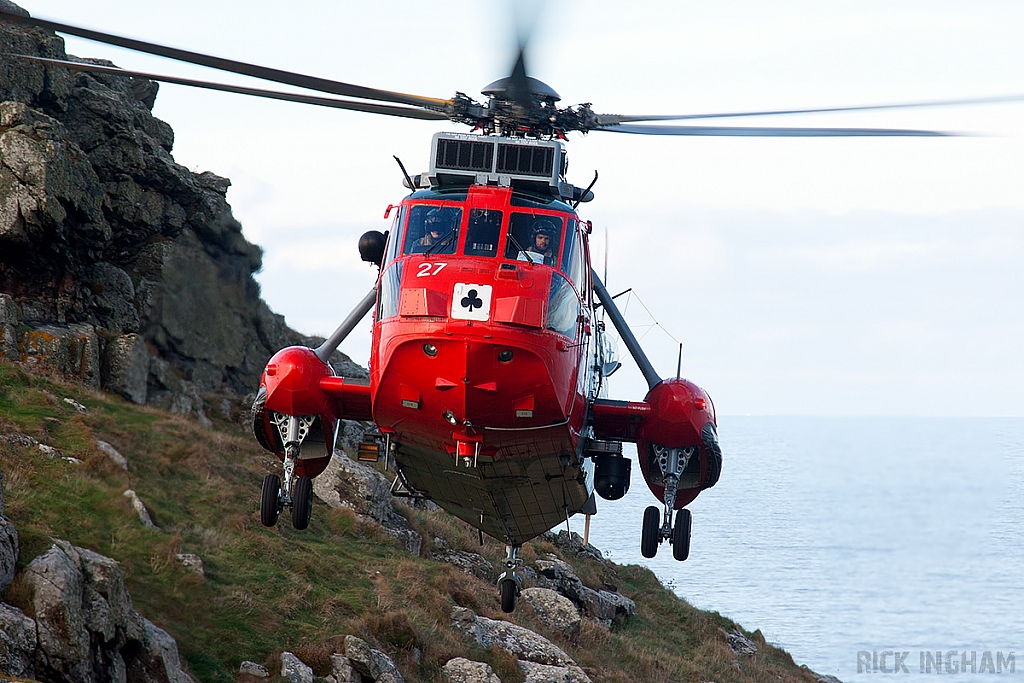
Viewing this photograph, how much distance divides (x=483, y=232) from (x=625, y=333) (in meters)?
4.45

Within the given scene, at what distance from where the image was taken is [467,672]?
2470cm

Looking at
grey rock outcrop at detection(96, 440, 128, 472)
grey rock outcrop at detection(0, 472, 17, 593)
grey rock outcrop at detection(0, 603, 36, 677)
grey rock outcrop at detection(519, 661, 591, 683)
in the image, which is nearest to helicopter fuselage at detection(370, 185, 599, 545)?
grey rock outcrop at detection(0, 603, 36, 677)

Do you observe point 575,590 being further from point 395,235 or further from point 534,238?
point 534,238

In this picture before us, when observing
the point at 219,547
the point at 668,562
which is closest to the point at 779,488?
the point at 219,547

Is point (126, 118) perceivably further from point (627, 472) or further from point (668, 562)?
point (668, 562)

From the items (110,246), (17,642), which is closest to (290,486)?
(17,642)

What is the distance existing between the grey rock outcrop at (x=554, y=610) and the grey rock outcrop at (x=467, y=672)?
658 centimetres

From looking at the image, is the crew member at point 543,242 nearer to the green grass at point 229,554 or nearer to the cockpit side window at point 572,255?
the cockpit side window at point 572,255

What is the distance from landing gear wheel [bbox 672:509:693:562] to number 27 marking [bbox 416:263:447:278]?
6.42 m

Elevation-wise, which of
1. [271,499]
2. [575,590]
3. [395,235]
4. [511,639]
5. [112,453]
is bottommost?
[511,639]

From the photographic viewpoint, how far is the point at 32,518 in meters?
21.4

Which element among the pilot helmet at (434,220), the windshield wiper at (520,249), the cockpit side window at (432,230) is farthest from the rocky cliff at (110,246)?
the windshield wiper at (520,249)

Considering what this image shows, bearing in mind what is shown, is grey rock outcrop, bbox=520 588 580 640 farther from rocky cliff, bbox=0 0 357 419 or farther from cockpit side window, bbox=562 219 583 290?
cockpit side window, bbox=562 219 583 290

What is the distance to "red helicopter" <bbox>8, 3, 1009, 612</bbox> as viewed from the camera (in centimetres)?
1256
